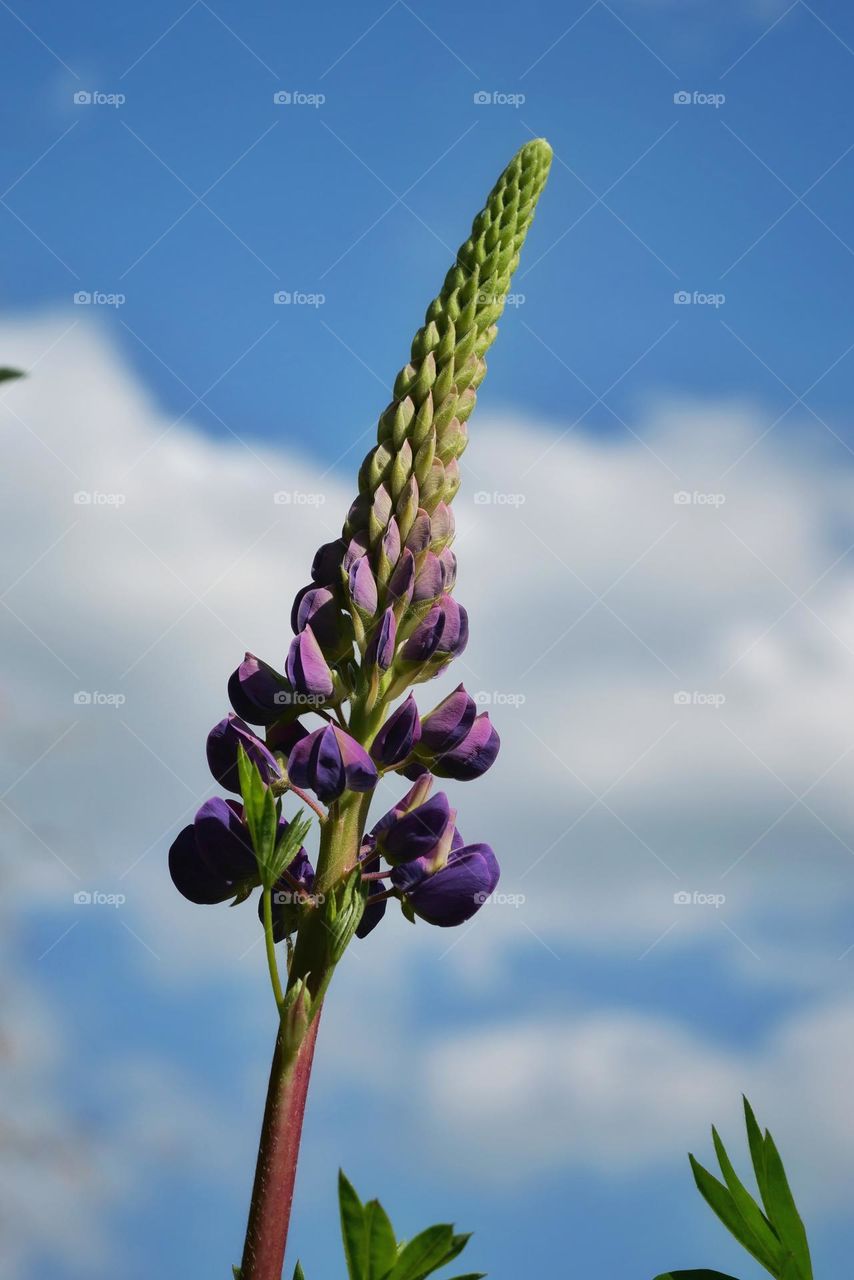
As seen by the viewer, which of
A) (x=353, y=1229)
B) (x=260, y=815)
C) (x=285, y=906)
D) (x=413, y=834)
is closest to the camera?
(x=353, y=1229)

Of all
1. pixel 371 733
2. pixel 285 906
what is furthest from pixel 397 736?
pixel 285 906

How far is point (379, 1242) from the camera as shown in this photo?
5.90 ft

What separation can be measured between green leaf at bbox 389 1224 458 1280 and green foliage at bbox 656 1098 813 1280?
37 centimetres

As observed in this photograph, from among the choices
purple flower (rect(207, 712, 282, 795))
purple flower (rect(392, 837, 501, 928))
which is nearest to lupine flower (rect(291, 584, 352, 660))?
purple flower (rect(207, 712, 282, 795))

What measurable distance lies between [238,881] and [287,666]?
1.48 feet

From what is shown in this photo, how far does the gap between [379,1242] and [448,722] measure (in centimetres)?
107

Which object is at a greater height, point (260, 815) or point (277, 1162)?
point (260, 815)

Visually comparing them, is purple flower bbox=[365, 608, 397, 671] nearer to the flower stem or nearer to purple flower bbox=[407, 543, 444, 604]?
purple flower bbox=[407, 543, 444, 604]

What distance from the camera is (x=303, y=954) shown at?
2174mm

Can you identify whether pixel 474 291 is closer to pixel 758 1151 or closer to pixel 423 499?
pixel 423 499

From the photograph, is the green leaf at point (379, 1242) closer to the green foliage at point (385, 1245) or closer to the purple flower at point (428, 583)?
the green foliage at point (385, 1245)

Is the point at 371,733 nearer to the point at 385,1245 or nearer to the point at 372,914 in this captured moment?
the point at 372,914

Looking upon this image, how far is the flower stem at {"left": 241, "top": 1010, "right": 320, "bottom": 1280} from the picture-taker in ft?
6.41

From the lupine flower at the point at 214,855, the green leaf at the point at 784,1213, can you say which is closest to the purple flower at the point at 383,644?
the lupine flower at the point at 214,855
